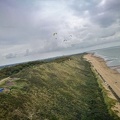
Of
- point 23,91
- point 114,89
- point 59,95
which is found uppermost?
point 23,91

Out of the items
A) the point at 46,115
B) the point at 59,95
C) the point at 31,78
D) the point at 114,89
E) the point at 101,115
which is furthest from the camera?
the point at 114,89

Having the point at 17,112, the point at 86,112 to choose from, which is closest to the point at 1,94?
the point at 17,112

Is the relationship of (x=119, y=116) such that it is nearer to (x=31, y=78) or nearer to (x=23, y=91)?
(x=23, y=91)

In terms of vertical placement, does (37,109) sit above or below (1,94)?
below

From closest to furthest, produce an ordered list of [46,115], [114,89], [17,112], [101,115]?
[17,112], [46,115], [101,115], [114,89]

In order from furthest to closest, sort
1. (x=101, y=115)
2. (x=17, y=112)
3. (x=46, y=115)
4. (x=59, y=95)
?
(x=59, y=95)
(x=101, y=115)
(x=46, y=115)
(x=17, y=112)

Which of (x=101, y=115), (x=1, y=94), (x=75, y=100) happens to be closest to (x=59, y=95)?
(x=75, y=100)

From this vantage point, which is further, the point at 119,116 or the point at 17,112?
the point at 119,116

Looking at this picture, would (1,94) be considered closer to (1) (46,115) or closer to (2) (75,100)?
(1) (46,115)

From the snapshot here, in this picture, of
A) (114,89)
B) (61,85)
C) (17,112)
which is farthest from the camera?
(114,89)
